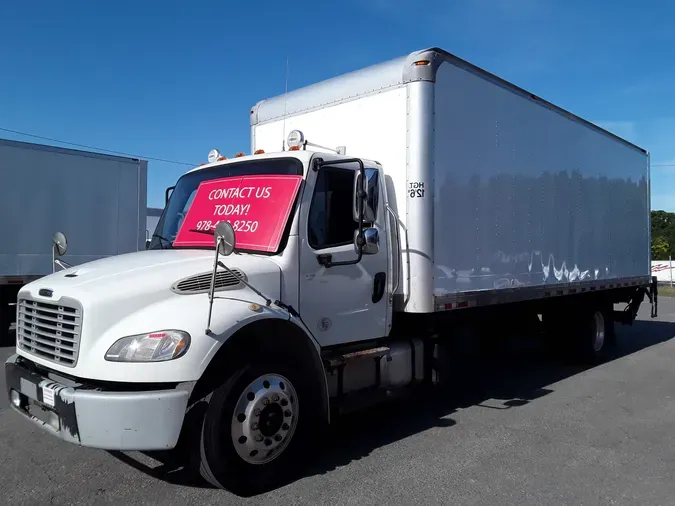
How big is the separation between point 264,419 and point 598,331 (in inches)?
297

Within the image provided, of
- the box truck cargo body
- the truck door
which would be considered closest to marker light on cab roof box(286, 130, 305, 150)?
the truck door

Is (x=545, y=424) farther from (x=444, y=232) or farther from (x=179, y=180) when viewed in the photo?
(x=179, y=180)

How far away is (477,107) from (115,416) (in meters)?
4.74

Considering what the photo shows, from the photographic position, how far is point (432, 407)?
661 centimetres

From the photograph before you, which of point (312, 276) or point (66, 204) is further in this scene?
point (66, 204)

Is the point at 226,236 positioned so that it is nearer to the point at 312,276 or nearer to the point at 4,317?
the point at 312,276

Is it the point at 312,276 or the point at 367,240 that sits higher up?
the point at 367,240

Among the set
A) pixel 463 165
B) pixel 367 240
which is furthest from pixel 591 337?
pixel 367 240

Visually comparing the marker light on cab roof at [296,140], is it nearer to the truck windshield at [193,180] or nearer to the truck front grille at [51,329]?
the truck windshield at [193,180]

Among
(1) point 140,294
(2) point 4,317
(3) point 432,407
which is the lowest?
(3) point 432,407

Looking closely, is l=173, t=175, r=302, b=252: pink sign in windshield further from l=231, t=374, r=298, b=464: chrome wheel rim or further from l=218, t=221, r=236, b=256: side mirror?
l=231, t=374, r=298, b=464: chrome wheel rim

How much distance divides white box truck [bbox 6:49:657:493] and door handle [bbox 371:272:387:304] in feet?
0.07

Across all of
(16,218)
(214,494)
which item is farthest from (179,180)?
(16,218)

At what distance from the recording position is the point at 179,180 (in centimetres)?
594
